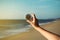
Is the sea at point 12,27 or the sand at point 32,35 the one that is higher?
the sea at point 12,27

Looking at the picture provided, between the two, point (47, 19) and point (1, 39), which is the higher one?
point (47, 19)

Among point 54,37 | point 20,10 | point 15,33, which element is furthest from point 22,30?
point 54,37

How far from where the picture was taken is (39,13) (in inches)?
40.9

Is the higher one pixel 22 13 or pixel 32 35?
pixel 22 13

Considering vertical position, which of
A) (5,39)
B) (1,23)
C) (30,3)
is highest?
(30,3)

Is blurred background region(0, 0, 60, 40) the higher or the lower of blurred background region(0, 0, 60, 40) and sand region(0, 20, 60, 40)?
the higher

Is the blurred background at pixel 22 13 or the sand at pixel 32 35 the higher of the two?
the blurred background at pixel 22 13

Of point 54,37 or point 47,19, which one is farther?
point 47,19

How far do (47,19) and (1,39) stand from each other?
39 centimetres

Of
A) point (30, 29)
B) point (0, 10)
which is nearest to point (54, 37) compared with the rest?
point (30, 29)

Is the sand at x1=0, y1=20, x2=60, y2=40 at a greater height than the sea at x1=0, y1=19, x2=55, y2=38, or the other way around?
the sea at x1=0, y1=19, x2=55, y2=38

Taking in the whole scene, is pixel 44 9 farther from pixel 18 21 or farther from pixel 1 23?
pixel 1 23

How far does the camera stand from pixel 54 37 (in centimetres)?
48

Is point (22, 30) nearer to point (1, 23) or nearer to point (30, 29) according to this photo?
point (30, 29)
